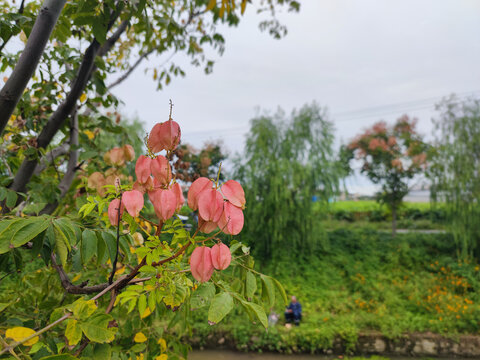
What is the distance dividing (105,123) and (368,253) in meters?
8.49

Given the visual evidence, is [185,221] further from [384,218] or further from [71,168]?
[384,218]

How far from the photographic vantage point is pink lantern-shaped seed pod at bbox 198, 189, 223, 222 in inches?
27.5

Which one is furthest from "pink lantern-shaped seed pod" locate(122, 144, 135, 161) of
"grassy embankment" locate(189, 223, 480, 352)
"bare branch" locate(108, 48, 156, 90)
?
"grassy embankment" locate(189, 223, 480, 352)

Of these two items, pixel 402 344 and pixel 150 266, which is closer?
pixel 150 266

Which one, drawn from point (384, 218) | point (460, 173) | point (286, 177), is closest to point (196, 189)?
point (286, 177)

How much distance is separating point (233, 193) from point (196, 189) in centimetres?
8

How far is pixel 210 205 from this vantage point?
70cm

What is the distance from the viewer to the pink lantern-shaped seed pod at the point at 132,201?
0.72 metres

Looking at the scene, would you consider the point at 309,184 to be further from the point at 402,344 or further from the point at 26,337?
the point at 26,337

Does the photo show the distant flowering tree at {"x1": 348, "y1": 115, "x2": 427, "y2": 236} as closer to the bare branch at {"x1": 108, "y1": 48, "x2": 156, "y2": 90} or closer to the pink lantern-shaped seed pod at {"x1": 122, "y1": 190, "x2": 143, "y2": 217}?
the bare branch at {"x1": 108, "y1": 48, "x2": 156, "y2": 90}

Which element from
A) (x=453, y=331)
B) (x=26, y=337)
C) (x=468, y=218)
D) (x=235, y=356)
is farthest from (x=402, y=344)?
(x=26, y=337)

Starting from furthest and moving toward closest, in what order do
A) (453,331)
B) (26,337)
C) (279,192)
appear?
(279,192)
(453,331)
(26,337)

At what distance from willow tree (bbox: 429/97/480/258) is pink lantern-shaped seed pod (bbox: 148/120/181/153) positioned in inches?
350

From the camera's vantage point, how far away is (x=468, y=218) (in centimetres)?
808
